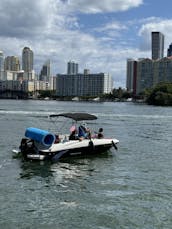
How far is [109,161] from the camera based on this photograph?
30.2m

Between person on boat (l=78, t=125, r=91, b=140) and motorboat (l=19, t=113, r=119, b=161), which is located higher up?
person on boat (l=78, t=125, r=91, b=140)

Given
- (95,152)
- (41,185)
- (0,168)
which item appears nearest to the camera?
(41,185)

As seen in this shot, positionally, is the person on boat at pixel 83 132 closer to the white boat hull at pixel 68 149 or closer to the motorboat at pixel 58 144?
the motorboat at pixel 58 144

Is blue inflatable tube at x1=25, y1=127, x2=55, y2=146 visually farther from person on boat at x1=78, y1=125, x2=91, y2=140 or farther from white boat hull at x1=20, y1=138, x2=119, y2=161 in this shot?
person on boat at x1=78, y1=125, x2=91, y2=140

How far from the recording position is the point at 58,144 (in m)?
29.5

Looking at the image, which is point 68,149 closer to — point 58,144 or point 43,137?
point 58,144

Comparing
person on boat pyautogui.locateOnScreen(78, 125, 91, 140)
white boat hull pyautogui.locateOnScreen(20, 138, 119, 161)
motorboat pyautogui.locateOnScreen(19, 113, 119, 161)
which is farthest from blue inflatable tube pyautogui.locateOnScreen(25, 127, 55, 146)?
person on boat pyautogui.locateOnScreen(78, 125, 91, 140)

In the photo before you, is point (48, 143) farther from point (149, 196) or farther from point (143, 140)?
point (143, 140)

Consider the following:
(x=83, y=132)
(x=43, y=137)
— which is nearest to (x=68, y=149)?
(x=43, y=137)

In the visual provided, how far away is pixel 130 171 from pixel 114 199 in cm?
706

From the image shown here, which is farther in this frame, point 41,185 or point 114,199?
point 41,185

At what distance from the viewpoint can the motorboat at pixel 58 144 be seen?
2875cm

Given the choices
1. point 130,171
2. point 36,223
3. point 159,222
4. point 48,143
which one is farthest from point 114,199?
point 48,143

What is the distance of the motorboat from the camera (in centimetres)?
2875
